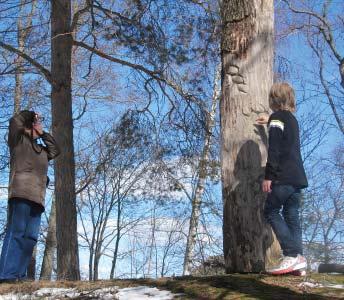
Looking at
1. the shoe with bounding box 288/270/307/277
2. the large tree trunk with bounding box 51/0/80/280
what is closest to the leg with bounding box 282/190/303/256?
the shoe with bounding box 288/270/307/277

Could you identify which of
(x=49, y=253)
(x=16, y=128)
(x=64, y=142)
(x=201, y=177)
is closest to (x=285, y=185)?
(x=16, y=128)

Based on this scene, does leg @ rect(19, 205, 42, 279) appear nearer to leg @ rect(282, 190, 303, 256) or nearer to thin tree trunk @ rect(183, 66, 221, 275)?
leg @ rect(282, 190, 303, 256)

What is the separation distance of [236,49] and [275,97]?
71cm

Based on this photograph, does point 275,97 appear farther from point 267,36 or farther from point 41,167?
point 41,167

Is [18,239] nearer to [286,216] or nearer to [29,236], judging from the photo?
[29,236]

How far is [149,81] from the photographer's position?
9703 mm

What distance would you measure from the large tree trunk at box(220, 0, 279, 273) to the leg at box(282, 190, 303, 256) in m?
0.26

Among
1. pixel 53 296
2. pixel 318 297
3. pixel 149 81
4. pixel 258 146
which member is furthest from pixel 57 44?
pixel 318 297

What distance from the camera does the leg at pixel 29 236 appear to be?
4.66 m

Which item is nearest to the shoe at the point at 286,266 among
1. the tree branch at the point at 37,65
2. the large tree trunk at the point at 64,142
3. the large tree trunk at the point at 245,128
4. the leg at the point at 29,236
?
the large tree trunk at the point at 245,128

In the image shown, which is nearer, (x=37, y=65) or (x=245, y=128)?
(x=245, y=128)

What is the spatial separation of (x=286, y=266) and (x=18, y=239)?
2401mm

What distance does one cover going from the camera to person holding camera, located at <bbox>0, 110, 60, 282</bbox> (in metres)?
4.56

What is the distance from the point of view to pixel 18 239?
460 centimetres
